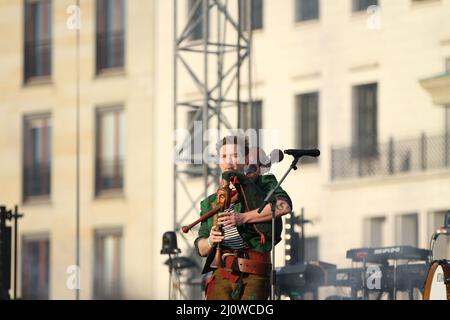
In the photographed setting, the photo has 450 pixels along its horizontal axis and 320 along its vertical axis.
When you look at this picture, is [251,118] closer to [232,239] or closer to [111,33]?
[111,33]

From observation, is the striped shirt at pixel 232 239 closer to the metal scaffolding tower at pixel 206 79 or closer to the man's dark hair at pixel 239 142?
the man's dark hair at pixel 239 142

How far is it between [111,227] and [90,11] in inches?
143

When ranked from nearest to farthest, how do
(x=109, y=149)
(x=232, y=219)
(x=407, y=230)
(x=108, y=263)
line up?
(x=232, y=219) → (x=407, y=230) → (x=108, y=263) → (x=109, y=149)

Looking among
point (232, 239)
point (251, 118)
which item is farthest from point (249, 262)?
point (251, 118)

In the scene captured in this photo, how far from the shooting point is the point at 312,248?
21203 mm

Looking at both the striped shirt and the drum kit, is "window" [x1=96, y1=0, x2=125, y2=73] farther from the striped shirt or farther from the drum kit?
the striped shirt

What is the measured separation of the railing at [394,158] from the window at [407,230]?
871 millimetres

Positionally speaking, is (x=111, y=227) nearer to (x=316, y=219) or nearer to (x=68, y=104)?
(x=68, y=104)

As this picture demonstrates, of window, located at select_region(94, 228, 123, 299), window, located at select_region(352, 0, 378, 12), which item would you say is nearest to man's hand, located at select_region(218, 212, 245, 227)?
window, located at select_region(352, 0, 378, 12)

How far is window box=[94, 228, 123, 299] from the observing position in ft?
81.3

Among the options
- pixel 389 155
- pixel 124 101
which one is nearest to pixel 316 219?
pixel 389 155

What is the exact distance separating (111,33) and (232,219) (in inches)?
710

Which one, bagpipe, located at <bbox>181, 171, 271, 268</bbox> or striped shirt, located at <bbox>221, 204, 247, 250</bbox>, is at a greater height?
bagpipe, located at <bbox>181, 171, 271, 268</bbox>

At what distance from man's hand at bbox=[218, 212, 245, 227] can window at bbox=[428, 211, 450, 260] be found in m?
7.24
